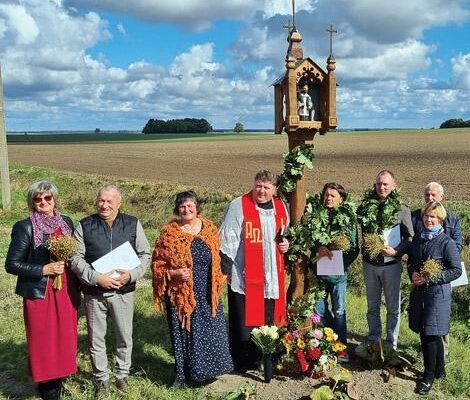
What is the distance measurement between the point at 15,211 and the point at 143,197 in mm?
3598

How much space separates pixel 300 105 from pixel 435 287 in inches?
86.0

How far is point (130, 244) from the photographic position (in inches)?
178

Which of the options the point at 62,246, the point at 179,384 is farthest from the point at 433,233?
the point at 62,246

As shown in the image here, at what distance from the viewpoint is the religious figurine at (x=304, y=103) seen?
207 inches

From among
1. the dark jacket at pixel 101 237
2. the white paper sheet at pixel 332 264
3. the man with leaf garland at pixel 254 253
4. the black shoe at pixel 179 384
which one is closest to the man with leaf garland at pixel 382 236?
the white paper sheet at pixel 332 264

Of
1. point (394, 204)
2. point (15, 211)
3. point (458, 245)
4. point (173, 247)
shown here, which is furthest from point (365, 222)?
point (15, 211)

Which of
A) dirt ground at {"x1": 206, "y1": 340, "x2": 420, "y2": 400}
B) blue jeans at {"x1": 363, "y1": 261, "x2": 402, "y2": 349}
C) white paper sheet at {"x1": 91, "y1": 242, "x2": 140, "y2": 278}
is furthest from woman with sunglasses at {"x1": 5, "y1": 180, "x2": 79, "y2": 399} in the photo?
blue jeans at {"x1": 363, "y1": 261, "x2": 402, "y2": 349}

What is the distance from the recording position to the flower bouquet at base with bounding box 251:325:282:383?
4.94 metres

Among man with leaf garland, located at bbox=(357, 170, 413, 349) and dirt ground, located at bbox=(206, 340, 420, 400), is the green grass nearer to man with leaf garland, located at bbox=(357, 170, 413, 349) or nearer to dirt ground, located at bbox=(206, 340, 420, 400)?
dirt ground, located at bbox=(206, 340, 420, 400)

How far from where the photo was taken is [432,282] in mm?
4648

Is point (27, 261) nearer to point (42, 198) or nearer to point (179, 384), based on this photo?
point (42, 198)

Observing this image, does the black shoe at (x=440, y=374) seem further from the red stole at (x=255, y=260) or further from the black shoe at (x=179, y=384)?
the black shoe at (x=179, y=384)

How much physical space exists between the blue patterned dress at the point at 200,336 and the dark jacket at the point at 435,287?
1.89 meters

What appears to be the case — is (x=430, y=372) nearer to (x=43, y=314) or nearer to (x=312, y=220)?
(x=312, y=220)
